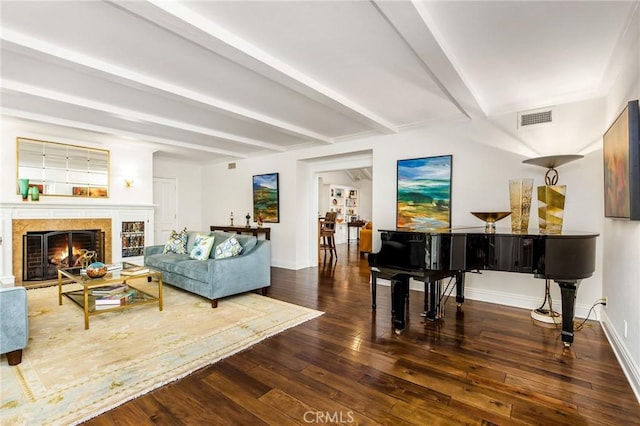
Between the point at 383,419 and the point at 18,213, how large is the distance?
6405 millimetres

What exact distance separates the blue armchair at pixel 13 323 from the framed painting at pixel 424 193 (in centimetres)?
431

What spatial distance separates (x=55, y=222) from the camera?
531 centimetres

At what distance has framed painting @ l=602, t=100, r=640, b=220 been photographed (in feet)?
6.50

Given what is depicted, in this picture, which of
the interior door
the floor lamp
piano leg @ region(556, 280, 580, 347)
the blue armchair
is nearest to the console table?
the interior door

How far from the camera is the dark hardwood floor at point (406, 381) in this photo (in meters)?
1.77

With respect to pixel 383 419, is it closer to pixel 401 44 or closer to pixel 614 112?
pixel 401 44

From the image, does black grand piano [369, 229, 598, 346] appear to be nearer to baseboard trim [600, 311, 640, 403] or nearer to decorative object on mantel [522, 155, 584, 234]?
baseboard trim [600, 311, 640, 403]

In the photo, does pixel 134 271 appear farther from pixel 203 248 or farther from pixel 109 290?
pixel 203 248

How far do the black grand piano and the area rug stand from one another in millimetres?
1176

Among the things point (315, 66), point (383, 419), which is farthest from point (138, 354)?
point (315, 66)

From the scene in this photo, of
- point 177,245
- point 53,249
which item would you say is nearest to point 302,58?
point 177,245

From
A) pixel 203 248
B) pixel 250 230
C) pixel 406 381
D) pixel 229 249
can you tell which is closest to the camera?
pixel 406 381

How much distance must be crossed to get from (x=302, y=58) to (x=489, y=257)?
2495 mm

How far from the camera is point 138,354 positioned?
2.46m
